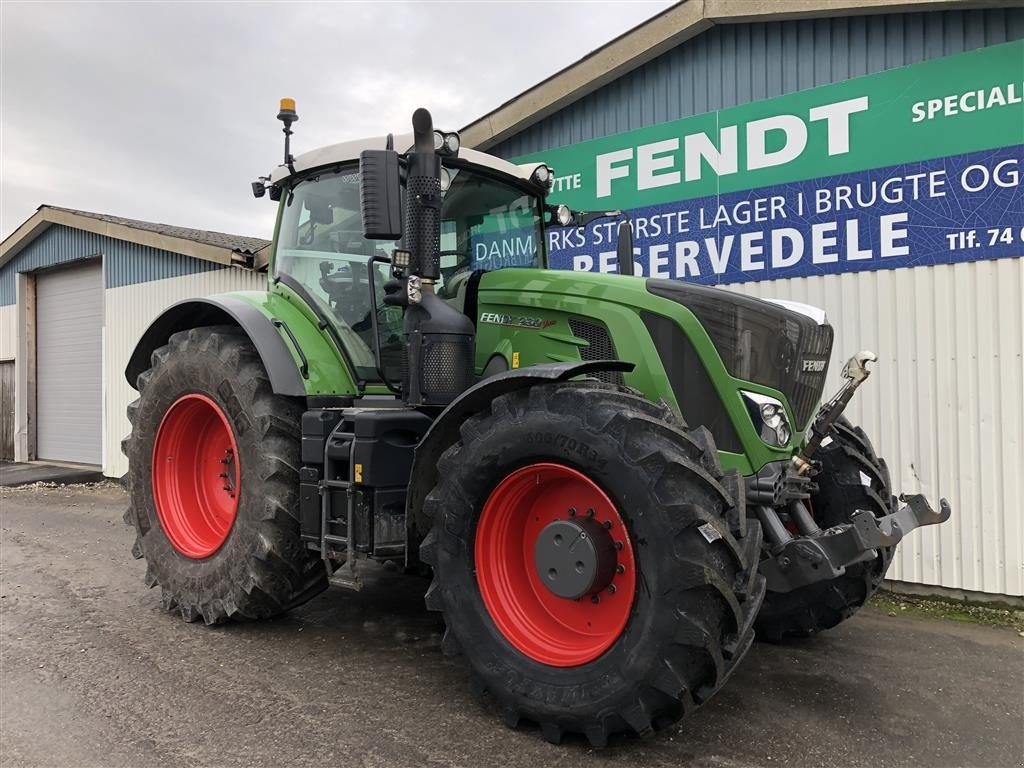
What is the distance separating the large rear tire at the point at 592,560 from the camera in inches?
107

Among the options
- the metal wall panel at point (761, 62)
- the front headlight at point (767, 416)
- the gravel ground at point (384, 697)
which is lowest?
the gravel ground at point (384, 697)

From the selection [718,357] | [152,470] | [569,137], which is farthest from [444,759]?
[569,137]

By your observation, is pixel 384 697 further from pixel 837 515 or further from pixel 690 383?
pixel 837 515

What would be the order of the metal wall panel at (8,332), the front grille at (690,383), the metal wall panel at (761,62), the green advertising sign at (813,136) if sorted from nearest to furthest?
the front grille at (690,383), the green advertising sign at (813,136), the metal wall panel at (761,62), the metal wall panel at (8,332)

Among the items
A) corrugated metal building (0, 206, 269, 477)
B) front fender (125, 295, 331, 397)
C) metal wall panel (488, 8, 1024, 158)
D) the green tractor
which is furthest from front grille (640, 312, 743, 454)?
corrugated metal building (0, 206, 269, 477)

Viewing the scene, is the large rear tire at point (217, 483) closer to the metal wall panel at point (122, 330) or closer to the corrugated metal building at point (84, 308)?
the corrugated metal building at point (84, 308)

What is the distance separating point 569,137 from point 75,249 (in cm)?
973

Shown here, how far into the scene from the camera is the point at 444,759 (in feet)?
9.39

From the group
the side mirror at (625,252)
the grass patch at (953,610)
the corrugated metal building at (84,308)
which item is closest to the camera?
the side mirror at (625,252)

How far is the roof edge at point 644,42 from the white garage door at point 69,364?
8394mm

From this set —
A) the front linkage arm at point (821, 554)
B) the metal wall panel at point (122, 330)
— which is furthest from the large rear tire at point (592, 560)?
the metal wall panel at point (122, 330)

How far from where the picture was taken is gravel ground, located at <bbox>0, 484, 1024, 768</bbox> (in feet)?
9.70

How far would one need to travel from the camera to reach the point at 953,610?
521 cm

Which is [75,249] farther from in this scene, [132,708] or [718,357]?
[718,357]
